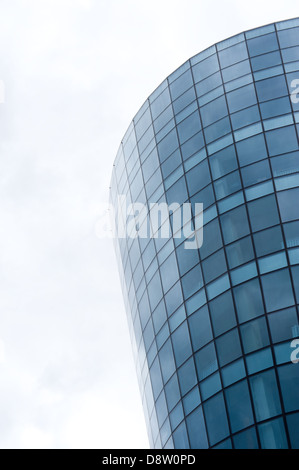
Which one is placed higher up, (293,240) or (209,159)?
(209,159)

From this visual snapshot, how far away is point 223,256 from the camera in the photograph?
46.1 metres

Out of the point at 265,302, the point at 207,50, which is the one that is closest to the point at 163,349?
the point at 265,302

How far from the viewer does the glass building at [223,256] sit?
137ft

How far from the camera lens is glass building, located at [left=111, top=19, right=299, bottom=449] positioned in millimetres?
41719

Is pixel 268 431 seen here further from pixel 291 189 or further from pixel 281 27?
pixel 281 27

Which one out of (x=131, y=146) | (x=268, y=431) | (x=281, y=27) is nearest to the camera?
(x=268, y=431)

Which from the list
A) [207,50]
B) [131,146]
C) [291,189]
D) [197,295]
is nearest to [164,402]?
[197,295]

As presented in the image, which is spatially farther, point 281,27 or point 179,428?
point 281,27

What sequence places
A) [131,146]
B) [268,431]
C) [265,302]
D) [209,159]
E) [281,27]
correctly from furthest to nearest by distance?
[131,146] < [281,27] < [209,159] < [265,302] < [268,431]

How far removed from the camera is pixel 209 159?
50.2 meters

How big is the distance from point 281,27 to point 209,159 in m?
11.4
